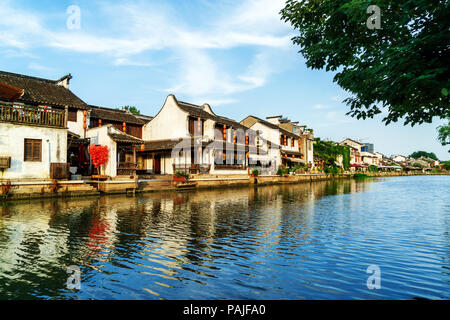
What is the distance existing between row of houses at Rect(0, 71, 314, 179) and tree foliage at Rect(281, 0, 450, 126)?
16761 mm

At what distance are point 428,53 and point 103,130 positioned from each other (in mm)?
25698

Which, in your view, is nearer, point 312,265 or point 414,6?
point 414,6

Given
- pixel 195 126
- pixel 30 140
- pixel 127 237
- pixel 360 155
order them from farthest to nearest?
pixel 360 155 → pixel 195 126 → pixel 30 140 → pixel 127 237

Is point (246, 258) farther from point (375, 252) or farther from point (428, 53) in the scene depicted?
point (428, 53)

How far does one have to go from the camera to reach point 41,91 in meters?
26.4

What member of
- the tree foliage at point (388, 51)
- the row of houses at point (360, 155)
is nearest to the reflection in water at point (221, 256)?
the tree foliage at point (388, 51)

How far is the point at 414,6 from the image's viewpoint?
5852 millimetres

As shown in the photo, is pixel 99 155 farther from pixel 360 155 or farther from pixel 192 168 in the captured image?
pixel 360 155

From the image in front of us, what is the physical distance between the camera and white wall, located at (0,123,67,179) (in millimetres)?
18750

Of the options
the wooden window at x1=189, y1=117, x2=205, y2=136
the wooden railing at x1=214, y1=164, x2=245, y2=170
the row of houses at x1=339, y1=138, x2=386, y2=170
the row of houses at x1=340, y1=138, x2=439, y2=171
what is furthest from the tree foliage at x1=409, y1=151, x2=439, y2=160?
the wooden window at x1=189, y1=117, x2=205, y2=136
